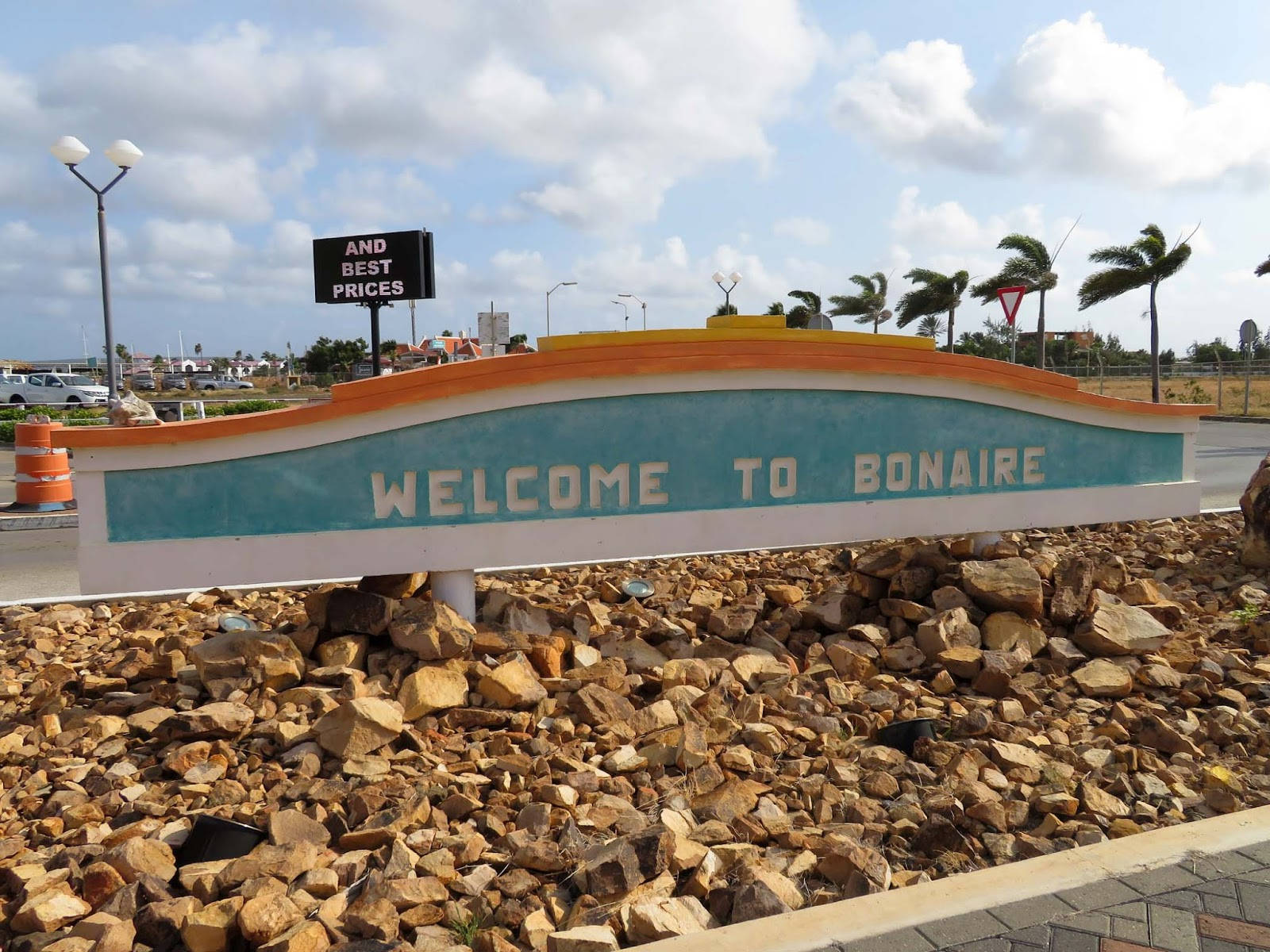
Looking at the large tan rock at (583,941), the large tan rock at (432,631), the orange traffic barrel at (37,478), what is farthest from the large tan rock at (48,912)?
the orange traffic barrel at (37,478)

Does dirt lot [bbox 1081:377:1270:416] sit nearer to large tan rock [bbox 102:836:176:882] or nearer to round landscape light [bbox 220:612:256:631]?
round landscape light [bbox 220:612:256:631]

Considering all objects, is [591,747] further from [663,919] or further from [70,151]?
[70,151]

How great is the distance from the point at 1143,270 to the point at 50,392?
3951cm

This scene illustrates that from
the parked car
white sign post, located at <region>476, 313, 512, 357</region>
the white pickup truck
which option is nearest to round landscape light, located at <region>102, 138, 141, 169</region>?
white sign post, located at <region>476, 313, 512, 357</region>

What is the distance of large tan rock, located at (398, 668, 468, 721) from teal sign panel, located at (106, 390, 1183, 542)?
1050 mm

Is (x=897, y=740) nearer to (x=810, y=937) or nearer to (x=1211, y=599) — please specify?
(x=810, y=937)

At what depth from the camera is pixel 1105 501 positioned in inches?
290

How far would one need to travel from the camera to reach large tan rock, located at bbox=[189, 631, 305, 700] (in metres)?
5.13

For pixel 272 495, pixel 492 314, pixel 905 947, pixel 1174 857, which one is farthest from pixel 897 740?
pixel 492 314

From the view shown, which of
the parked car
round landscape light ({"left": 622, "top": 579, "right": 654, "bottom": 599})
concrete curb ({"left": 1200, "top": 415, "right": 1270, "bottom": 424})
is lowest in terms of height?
round landscape light ({"left": 622, "top": 579, "right": 654, "bottom": 599})

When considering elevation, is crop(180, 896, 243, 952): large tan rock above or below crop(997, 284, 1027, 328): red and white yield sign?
below

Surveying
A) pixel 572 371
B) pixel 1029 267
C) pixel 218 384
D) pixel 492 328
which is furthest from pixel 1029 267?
pixel 218 384

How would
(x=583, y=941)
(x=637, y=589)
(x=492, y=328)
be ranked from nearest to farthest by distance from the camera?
1. (x=583, y=941)
2. (x=637, y=589)
3. (x=492, y=328)

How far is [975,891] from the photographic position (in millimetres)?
3342
